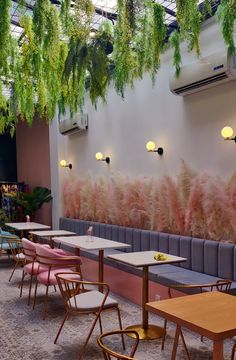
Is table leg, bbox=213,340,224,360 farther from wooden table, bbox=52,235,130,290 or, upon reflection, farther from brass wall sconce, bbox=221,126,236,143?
brass wall sconce, bbox=221,126,236,143

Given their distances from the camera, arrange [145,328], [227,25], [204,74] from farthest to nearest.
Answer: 1. [204,74]
2. [227,25]
3. [145,328]

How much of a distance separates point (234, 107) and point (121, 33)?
1.73 metres

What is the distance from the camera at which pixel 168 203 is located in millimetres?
5711

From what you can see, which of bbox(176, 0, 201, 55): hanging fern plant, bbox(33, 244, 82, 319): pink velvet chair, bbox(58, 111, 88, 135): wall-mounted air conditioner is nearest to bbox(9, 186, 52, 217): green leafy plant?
bbox(58, 111, 88, 135): wall-mounted air conditioner

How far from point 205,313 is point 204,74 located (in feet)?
10.6

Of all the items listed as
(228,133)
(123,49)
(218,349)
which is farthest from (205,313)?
(123,49)

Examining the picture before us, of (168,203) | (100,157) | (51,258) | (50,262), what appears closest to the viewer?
(51,258)

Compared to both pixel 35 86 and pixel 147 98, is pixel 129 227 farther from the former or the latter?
pixel 35 86

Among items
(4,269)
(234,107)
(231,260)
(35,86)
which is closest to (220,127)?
(234,107)

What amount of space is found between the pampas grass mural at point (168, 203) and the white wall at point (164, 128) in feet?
0.58

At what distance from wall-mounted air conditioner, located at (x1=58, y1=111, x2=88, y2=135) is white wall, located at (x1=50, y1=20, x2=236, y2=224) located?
6.0 inches

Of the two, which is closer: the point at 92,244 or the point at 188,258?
the point at 92,244

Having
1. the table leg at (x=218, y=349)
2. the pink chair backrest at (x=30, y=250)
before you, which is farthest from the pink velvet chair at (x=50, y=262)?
the table leg at (x=218, y=349)

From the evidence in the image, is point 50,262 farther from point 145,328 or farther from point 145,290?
point 145,328
